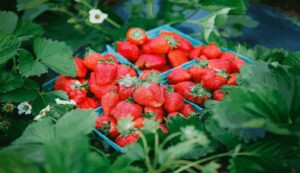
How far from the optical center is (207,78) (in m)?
1.53

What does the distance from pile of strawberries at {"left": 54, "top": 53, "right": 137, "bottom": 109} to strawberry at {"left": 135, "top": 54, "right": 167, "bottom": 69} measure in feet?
0.33

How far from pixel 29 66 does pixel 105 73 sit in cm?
27

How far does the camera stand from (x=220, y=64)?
1638mm

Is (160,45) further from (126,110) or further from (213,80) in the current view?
(126,110)

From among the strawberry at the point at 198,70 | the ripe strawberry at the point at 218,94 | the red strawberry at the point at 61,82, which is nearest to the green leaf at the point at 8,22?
the red strawberry at the point at 61,82

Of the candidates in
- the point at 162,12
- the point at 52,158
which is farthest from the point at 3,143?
the point at 162,12

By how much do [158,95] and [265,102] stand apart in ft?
1.64

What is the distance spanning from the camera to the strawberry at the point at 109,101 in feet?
4.80

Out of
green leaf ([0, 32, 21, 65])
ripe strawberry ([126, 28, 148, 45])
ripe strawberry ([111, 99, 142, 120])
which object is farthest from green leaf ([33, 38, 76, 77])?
ripe strawberry ([126, 28, 148, 45])

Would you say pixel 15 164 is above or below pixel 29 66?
above

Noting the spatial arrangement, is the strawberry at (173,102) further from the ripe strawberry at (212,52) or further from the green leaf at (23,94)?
the green leaf at (23,94)

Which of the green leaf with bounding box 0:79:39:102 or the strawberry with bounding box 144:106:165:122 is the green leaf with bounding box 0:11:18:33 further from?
the strawberry with bounding box 144:106:165:122

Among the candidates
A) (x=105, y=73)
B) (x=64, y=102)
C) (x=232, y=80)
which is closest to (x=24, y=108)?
(x=64, y=102)

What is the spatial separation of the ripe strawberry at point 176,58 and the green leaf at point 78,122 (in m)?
0.75
